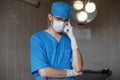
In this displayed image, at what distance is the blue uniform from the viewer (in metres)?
1.65

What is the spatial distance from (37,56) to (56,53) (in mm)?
133

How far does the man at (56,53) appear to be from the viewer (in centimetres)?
164

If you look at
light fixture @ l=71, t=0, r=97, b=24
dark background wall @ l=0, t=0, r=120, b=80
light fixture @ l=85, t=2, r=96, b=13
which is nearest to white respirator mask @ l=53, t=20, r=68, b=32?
dark background wall @ l=0, t=0, r=120, b=80

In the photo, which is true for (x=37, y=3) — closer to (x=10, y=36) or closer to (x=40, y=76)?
(x=10, y=36)

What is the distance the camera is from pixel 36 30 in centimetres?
451

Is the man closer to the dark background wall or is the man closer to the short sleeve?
the short sleeve

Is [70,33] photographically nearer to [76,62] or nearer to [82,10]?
[76,62]

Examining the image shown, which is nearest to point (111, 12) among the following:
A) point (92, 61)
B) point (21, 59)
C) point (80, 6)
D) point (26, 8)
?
point (92, 61)

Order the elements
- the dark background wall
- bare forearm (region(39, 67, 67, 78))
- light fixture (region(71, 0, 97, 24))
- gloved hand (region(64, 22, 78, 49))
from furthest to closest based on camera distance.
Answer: light fixture (region(71, 0, 97, 24)), the dark background wall, gloved hand (region(64, 22, 78, 49)), bare forearm (region(39, 67, 67, 78))

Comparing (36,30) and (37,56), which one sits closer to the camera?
(37,56)

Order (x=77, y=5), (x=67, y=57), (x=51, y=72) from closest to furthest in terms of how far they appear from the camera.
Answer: (x=51, y=72) → (x=67, y=57) → (x=77, y=5)

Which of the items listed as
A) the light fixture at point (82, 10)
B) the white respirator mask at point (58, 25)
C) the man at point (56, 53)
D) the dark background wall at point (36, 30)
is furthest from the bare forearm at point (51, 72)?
the light fixture at point (82, 10)

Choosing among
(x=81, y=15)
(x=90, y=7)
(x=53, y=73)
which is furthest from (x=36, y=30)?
(x=53, y=73)

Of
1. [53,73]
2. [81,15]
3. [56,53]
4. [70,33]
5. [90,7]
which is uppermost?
[90,7]
